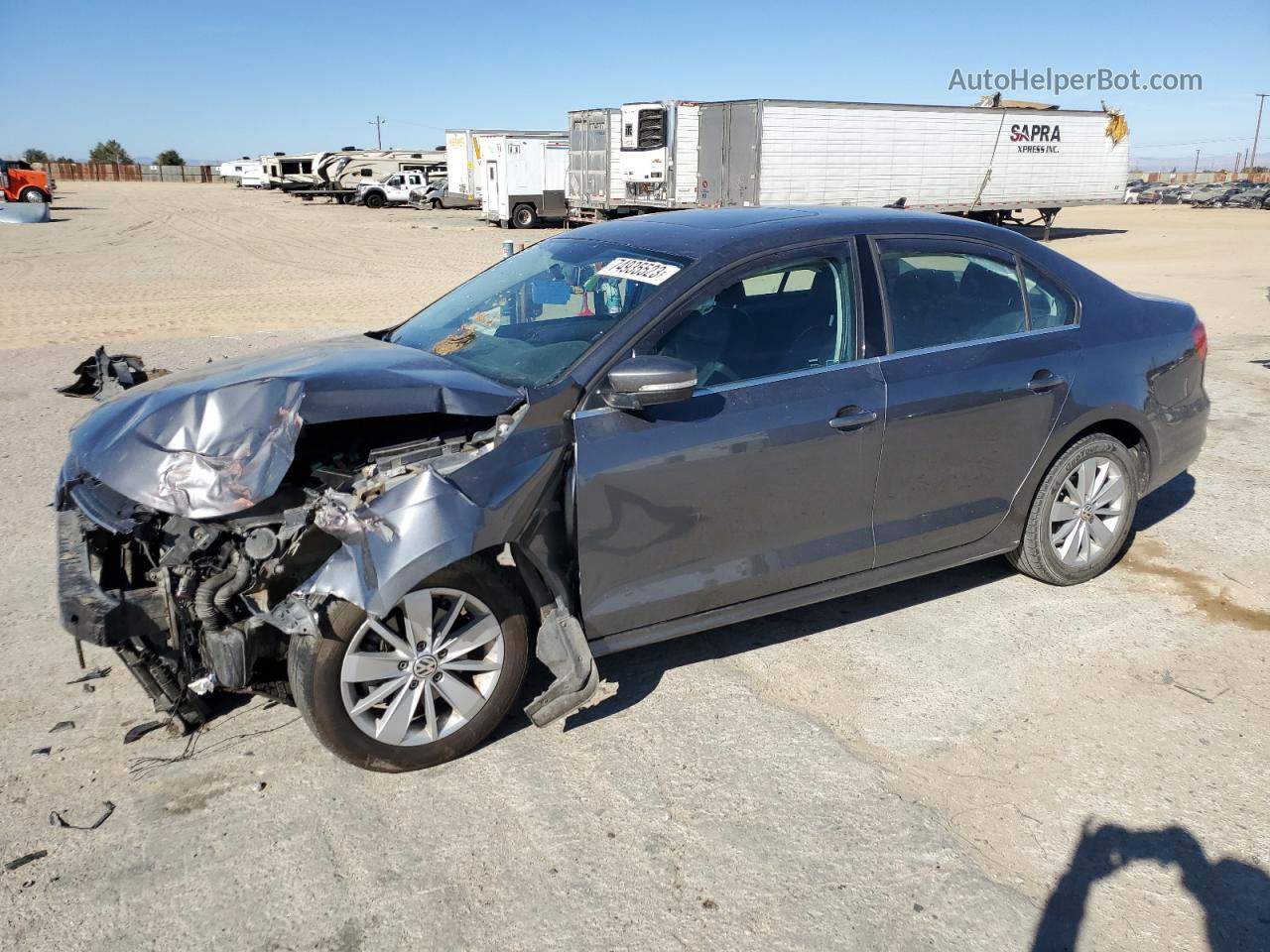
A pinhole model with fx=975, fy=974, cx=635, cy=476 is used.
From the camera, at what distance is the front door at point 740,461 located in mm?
3461

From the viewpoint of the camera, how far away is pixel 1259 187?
58969 millimetres

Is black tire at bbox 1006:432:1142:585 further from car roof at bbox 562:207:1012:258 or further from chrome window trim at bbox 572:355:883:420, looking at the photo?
chrome window trim at bbox 572:355:883:420

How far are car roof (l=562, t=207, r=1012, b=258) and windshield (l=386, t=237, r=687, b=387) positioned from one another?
11 cm

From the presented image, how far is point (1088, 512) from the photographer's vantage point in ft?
15.7

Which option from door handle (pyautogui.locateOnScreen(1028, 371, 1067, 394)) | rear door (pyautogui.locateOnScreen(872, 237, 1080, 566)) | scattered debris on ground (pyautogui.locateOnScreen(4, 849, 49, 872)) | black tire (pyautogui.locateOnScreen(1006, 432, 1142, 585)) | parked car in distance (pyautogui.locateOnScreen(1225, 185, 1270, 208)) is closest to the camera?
scattered debris on ground (pyautogui.locateOnScreen(4, 849, 49, 872))

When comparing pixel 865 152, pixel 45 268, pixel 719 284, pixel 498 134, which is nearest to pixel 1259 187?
pixel 865 152

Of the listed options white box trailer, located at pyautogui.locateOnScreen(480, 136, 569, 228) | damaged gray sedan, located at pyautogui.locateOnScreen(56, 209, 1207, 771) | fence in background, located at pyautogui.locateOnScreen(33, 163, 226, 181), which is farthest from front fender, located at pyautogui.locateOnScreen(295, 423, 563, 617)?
fence in background, located at pyautogui.locateOnScreen(33, 163, 226, 181)

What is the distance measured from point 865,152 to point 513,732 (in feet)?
82.8

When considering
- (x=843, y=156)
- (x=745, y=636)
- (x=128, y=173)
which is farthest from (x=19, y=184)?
(x=128, y=173)

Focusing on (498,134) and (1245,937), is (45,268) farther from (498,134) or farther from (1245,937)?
(1245,937)

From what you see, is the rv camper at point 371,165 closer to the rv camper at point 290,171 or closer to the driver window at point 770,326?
the rv camper at point 290,171

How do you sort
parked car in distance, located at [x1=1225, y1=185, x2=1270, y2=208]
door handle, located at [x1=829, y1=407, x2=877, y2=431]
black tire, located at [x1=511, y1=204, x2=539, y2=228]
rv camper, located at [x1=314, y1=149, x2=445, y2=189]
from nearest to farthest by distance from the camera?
1. door handle, located at [x1=829, y1=407, x2=877, y2=431]
2. black tire, located at [x1=511, y1=204, x2=539, y2=228]
3. rv camper, located at [x1=314, y1=149, x2=445, y2=189]
4. parked car in distance, located at [x1=1225, y1=185, x2=1270, y2=208]

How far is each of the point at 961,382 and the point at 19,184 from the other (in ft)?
134

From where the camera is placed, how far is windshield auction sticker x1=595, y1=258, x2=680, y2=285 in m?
3.79
